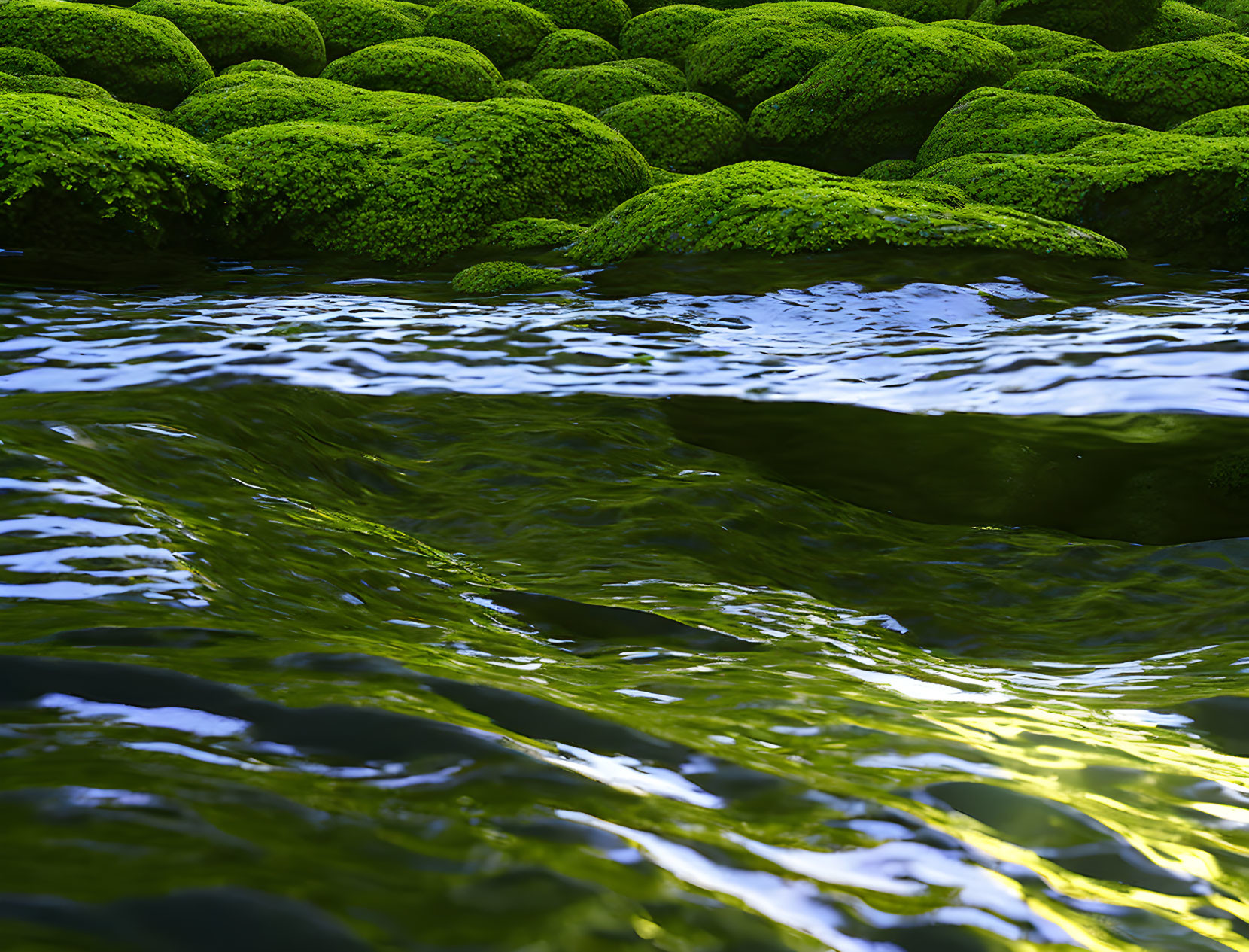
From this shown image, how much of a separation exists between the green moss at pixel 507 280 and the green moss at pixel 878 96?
661cm

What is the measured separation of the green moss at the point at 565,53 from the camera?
1669 centimetres

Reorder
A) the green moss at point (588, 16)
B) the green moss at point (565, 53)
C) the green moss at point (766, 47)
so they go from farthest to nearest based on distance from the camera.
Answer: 1. the green moss at point (588, 16)
2. the green moss at point (565, 53)
3. the green moss at point (766, 47)

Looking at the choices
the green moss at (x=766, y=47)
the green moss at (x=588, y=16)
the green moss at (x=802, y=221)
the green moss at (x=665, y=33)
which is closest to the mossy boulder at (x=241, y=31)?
the green moss at (x=588, y=16)

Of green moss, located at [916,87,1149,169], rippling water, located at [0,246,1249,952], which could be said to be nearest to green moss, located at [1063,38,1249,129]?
green moss, located at [916,87,1149,169]

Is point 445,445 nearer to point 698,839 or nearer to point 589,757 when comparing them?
point 589,757

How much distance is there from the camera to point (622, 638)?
2627 millimetres

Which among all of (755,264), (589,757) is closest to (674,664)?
(589,757)

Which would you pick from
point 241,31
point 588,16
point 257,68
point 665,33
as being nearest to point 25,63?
point 257,68

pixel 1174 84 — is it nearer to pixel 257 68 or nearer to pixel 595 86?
pixel 595 86

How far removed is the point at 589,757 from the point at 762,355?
4.59 metres

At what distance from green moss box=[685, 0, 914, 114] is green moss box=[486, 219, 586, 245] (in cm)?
646

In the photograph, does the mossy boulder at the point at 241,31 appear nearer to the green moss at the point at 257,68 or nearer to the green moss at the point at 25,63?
the green moss at the point at 257,68

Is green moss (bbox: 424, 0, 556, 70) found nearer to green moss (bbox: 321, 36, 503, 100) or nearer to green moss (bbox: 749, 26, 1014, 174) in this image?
green moss (bbox: 321, 36, 503, 100)

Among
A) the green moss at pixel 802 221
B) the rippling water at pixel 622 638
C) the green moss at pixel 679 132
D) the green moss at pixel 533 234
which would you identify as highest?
the green moss at pixel 679 132
